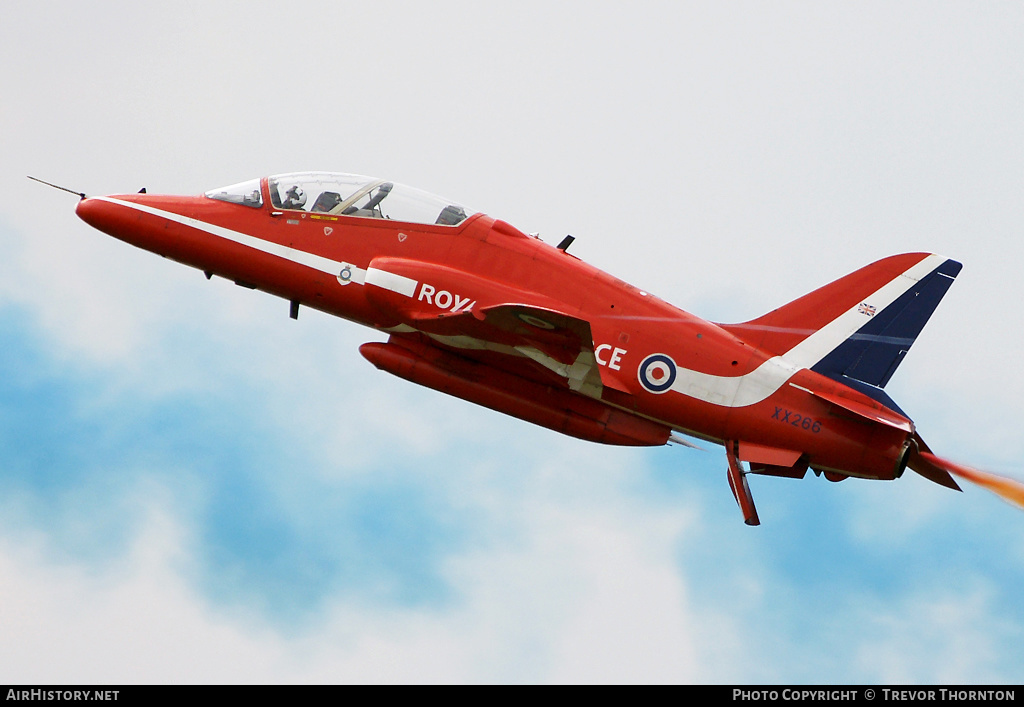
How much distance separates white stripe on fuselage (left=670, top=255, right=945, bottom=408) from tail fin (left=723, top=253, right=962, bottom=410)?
0.02m

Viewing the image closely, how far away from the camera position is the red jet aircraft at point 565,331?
57.7 ft

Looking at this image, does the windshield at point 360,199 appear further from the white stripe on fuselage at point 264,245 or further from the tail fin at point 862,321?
the tail fin at point 862,321

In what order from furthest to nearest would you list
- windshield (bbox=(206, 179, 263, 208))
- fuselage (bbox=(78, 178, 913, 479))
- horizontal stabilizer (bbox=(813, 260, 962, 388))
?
windshield (bbox=(206, 179, 263, 208)) < horizontal stabilizer (bbox=(813, 260, 962, 388)) < fuselage (bbox=(78, 178, 913, 479))

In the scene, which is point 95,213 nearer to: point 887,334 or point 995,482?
point 887,334

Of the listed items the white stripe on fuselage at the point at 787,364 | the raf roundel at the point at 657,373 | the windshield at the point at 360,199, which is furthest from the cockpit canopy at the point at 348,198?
the white stripe on fuselage at the point at 787,364

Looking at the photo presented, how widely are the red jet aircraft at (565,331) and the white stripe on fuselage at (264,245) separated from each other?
2 cm

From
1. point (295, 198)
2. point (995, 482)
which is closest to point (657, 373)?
point (995, 482)

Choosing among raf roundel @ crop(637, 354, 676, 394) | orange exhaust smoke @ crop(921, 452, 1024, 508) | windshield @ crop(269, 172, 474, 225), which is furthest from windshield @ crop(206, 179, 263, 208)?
orange exhaust smoke @ crop(921, 452, 1024, 508)

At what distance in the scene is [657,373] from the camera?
58.3ft

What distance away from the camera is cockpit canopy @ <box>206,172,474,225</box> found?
1848 centimetres

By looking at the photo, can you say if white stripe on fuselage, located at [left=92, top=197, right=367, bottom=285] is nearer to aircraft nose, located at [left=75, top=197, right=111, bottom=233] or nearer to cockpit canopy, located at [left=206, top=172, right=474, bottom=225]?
aircraft nose, located at [left=75, top=197, right=111, bottom=233]

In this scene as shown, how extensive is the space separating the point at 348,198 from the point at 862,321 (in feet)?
27.5

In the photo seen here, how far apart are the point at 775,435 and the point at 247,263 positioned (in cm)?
872
